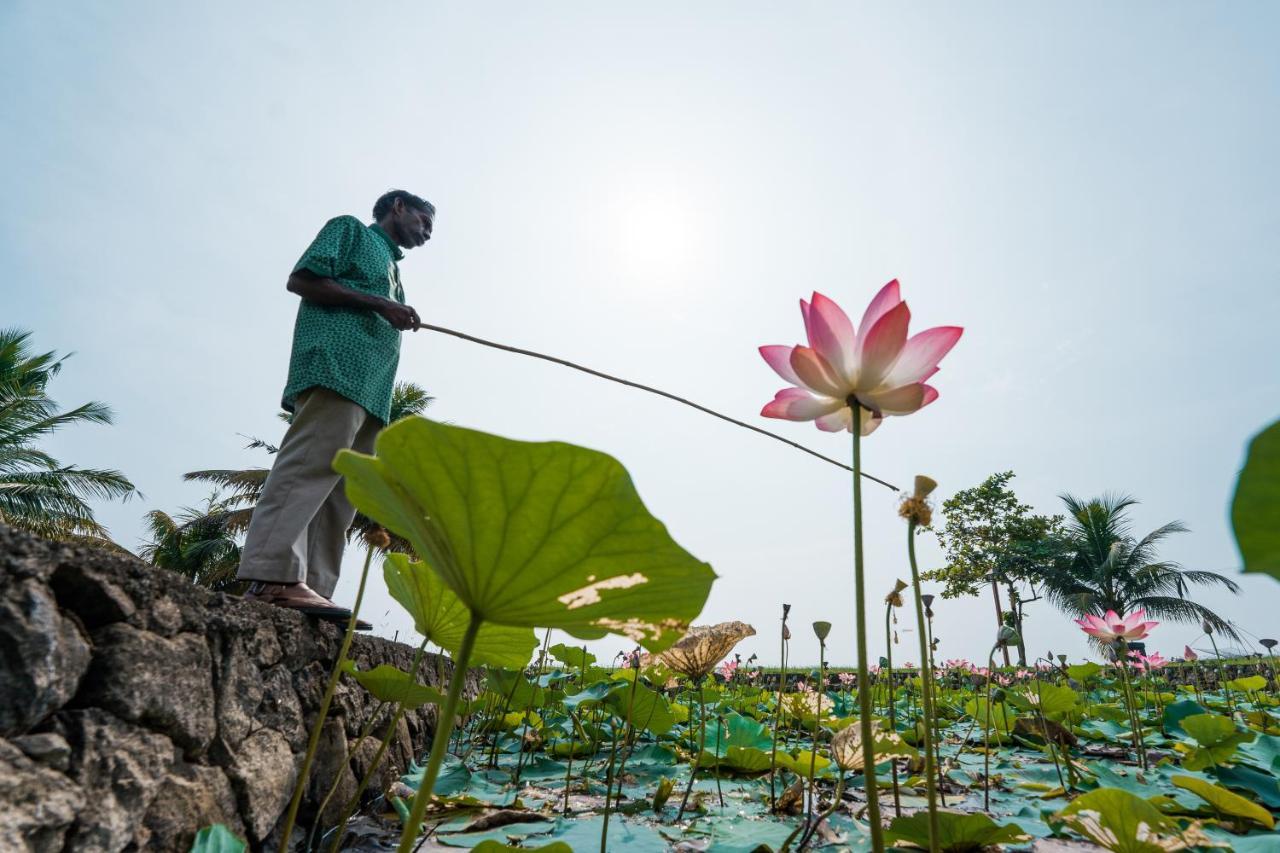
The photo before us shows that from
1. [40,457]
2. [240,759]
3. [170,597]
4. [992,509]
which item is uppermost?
[992,509]

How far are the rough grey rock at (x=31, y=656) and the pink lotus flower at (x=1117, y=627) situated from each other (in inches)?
107

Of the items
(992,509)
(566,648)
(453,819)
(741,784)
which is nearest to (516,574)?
(453,819)

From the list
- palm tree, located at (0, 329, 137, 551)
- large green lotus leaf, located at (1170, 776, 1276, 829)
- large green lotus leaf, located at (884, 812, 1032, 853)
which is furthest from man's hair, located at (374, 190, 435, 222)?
palm tree, located at (0, 329, 137, 551)

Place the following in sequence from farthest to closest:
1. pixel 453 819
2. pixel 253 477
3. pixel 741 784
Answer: pixel 253 477 < pixel 741 784 < pixel 453 819

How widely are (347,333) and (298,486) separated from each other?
0.46m

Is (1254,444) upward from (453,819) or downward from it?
upward

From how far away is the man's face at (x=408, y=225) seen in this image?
7.56ft

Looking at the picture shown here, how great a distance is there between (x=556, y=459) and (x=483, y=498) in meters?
0.08

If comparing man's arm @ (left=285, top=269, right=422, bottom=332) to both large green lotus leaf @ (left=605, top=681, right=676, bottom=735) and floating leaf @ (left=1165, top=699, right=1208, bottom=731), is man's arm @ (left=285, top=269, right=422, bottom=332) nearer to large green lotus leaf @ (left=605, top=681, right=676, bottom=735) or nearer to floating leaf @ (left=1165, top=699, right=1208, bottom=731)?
large green lotus leaf @ (left=605, top=681, right=676, bottom=735)

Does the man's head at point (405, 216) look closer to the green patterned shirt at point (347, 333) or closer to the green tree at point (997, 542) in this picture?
the green patterned shirt at point (347, 333)

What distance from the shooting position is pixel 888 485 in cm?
96

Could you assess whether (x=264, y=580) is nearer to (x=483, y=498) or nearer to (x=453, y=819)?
(x=453, y=819)

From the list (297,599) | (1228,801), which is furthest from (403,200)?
(1228,801)

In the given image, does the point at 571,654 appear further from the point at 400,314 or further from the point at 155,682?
the point at 155,682
